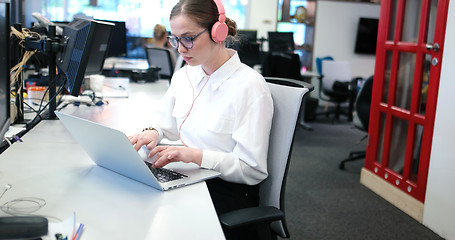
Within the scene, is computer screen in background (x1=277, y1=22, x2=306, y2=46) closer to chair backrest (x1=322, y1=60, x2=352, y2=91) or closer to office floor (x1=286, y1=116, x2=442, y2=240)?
chair backrest (x1=322, y1=60, x2=352, y2=91)

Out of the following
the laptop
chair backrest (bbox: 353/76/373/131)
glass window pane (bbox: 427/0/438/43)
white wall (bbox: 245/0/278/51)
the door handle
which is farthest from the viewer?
white wall (bbox: 245/0/278/51)

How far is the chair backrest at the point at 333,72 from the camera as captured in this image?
6.41 metres

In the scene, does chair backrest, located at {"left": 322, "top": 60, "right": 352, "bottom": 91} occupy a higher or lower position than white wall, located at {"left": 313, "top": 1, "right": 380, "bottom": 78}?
lower

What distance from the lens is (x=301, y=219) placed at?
2975 mm

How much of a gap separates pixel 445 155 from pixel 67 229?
224cm

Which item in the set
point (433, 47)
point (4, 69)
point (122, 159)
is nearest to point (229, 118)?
point (122, 159)

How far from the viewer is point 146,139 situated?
1697mm

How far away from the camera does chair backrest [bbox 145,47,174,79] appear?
4266mm

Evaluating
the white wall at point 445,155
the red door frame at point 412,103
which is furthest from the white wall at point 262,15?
the white wall at point 445,155

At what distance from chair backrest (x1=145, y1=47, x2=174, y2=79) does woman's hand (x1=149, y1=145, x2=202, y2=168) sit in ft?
9.37

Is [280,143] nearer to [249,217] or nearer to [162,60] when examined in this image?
[249,217]

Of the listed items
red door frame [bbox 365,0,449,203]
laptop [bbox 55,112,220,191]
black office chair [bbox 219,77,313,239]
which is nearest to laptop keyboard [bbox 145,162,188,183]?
laptop [bbox 55,112,220,191]

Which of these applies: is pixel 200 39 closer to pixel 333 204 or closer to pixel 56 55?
pixel 56 55

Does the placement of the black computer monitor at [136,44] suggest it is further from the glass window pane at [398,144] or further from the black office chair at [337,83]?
the glass window pane at [398,144]
